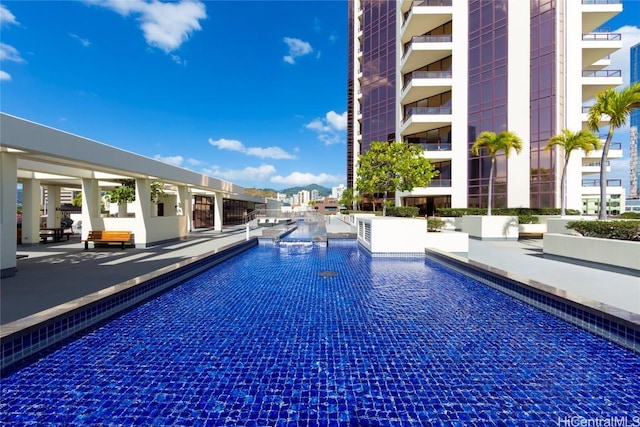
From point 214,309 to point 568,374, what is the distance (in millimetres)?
5743

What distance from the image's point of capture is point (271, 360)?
3783 mm

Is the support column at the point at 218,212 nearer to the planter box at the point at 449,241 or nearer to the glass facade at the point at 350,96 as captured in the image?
the planter box at the point at 449,241

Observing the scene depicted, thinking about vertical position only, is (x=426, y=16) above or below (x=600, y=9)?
above

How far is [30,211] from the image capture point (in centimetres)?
1444

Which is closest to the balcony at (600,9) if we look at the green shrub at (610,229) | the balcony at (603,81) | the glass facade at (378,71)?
the balcony at (603,81)

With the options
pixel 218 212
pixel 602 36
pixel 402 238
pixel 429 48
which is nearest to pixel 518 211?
pixel 402 238

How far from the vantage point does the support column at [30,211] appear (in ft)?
46.4

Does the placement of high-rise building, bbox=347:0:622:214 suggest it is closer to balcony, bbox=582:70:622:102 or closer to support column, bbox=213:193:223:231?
balcony, bbox=582:70:622:102

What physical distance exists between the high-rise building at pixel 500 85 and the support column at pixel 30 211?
25.3 metres

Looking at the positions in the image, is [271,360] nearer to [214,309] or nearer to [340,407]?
[340,407]

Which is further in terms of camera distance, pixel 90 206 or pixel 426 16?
pixel 426 16

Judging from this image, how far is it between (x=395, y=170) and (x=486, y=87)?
13.8m

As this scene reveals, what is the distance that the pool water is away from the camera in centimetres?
286

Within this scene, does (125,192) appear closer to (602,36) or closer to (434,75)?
(434,75)
